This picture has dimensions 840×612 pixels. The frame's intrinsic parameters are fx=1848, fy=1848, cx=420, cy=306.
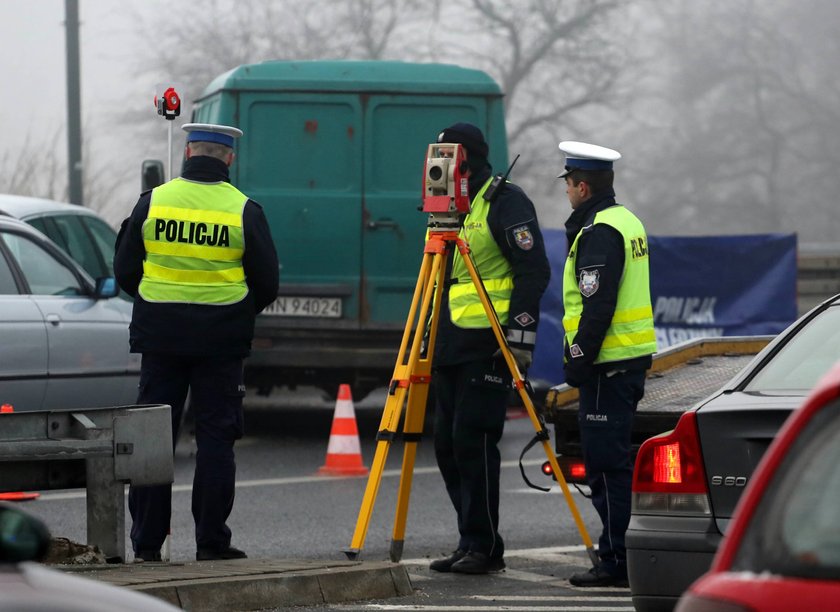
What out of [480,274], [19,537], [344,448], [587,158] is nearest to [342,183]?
[344,448]

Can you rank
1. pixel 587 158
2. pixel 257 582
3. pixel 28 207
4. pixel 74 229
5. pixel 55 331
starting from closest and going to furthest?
pixel 257 582 < pixel 587 158 < pixel 55 331 < pixel 28 207 < pixel 74 229

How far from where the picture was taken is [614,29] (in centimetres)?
4094

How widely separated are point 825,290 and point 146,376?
13.5 meters

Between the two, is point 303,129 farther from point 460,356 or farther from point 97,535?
point 97,535

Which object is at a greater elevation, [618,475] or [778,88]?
[778,88]

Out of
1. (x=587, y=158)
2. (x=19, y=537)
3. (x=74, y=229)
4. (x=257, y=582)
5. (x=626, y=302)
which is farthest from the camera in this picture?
(x=74, y=229)

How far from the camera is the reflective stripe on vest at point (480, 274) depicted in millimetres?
7852

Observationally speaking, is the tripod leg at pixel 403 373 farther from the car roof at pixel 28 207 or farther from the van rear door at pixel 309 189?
the van rear door at pixel 309 189

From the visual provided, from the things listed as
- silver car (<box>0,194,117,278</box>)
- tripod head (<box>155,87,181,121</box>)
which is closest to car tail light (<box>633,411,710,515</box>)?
tripod head (<box>155,87,181,121</box>)

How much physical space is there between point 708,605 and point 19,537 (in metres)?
1.18

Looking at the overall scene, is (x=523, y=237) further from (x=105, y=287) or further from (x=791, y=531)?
(x=791, y=531)

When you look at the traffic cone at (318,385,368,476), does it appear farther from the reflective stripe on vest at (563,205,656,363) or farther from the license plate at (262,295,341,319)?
the reflective stripe on vest at (563,205,656,363)

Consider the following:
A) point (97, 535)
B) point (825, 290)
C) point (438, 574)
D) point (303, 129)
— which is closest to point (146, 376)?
point (97, 535)

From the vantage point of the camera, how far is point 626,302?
7.49m
